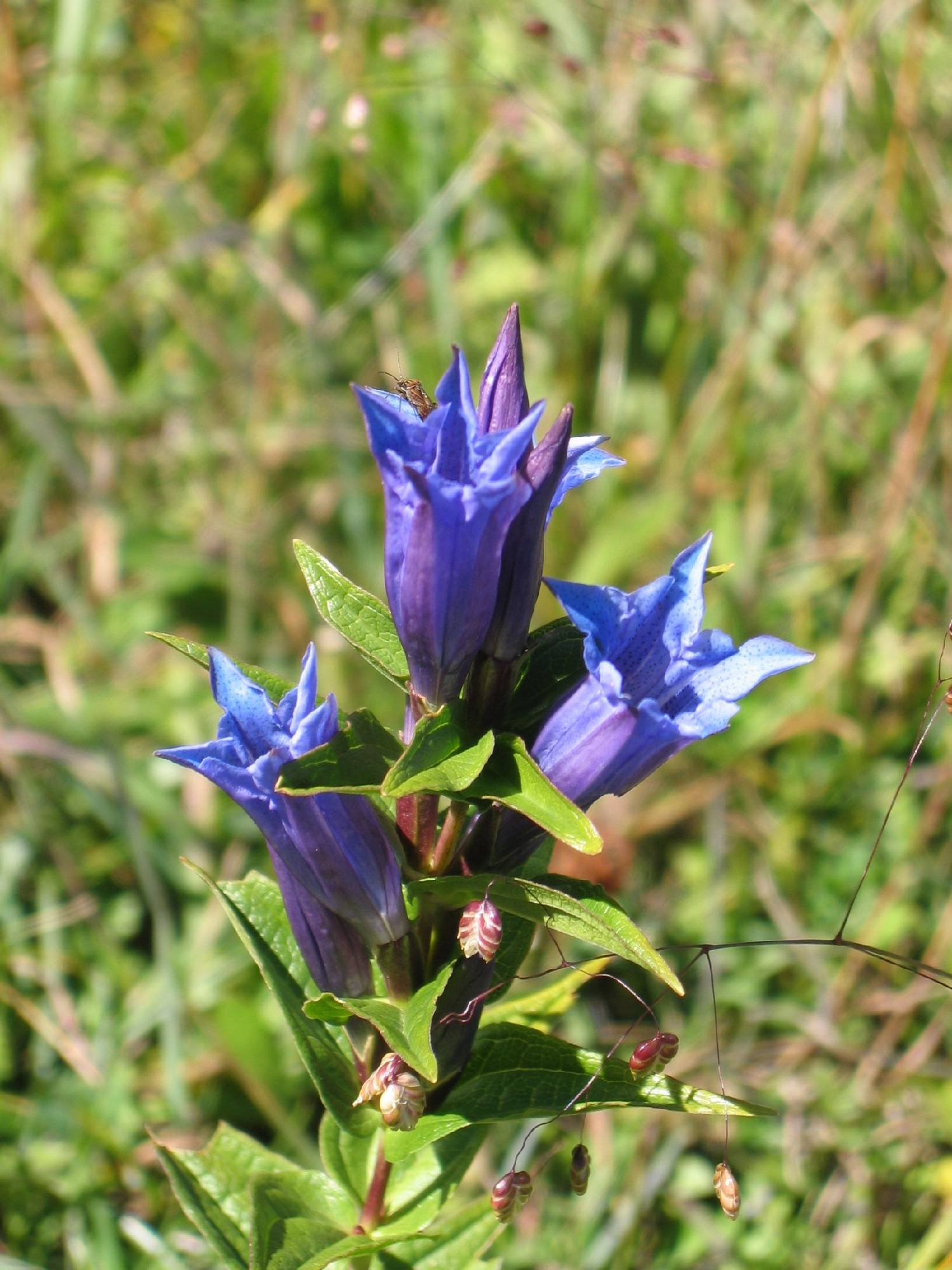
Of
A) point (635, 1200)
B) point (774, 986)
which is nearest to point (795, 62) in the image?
point (774, 986)

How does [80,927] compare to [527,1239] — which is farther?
[80,927]

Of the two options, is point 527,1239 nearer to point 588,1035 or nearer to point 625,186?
point 588,1035

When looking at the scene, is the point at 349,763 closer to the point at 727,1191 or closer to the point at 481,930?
the point at 481,930

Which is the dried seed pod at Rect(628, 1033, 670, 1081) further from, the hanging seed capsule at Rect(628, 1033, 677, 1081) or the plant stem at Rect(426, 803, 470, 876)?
the plant stem at Rect(426, 803, 470, 876)

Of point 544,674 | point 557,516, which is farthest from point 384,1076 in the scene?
point 557,516

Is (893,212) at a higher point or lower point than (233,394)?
higher
